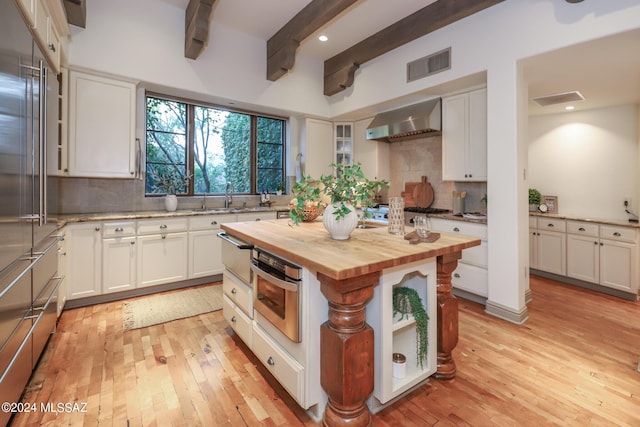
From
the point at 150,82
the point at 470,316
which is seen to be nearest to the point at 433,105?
the point at 470,316

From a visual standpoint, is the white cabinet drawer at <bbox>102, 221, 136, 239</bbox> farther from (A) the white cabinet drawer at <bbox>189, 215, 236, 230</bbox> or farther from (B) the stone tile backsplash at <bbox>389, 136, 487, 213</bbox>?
(B) the stone tile backsplash at <bbox>389, 136, 487, 213</bbox>

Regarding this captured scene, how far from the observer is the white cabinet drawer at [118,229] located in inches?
121

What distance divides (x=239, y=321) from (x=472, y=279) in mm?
2422

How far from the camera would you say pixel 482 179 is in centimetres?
333

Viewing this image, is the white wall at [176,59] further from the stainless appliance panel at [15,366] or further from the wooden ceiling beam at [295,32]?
the stainless appliance panel at [15,366]

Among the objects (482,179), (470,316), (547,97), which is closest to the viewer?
(470,316)

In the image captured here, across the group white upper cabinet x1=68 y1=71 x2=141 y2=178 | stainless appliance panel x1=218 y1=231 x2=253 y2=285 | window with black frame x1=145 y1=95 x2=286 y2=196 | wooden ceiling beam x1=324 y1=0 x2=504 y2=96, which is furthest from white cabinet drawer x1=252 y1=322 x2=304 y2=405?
wooden ceiling beam x1=324 y1=0 x2=504 y2=96

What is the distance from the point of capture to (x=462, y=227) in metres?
3.26

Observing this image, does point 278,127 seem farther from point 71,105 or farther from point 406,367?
point 406,367

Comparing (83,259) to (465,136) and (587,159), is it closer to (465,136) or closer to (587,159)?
(465,136)

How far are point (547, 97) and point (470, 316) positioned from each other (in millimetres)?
2737

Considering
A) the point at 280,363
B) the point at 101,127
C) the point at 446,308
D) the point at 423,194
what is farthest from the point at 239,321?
the point at 423,194

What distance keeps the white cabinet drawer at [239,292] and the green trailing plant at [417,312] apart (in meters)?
0.95

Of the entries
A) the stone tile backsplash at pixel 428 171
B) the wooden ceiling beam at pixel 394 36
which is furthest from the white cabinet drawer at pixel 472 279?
the wooden ceiling beam at pixel 394 36
